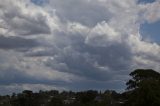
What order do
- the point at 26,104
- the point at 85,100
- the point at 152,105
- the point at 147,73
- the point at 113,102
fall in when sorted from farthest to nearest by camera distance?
1. the point at 26,104
2. the point at 85,100
3. the point at 113,102
4. the point at 147,73
5. the point at 152,105

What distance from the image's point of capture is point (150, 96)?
86.5 meters

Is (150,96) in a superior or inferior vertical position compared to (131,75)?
inferior

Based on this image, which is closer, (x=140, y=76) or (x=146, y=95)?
(x=146, y=95)

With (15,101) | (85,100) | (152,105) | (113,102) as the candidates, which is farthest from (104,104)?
(15,101)

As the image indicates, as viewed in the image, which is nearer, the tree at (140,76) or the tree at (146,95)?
the tree at (146,95)

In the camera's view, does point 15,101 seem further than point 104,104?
Yes

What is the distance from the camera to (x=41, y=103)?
17612cm

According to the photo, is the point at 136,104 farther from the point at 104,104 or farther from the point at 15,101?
the point at 15,101

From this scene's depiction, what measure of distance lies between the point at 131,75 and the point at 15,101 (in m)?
73.0

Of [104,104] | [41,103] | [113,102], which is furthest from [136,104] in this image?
[41,103]

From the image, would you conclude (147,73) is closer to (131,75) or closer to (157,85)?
(131,75)

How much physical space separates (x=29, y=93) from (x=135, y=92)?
87726mm

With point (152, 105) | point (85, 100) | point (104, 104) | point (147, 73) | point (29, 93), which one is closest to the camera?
point (152, 105)

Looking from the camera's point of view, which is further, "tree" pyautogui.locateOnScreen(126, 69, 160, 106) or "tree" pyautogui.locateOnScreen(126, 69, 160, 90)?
"tree" pyautogui.locateOnScreen(126, 69, 160, 90)
